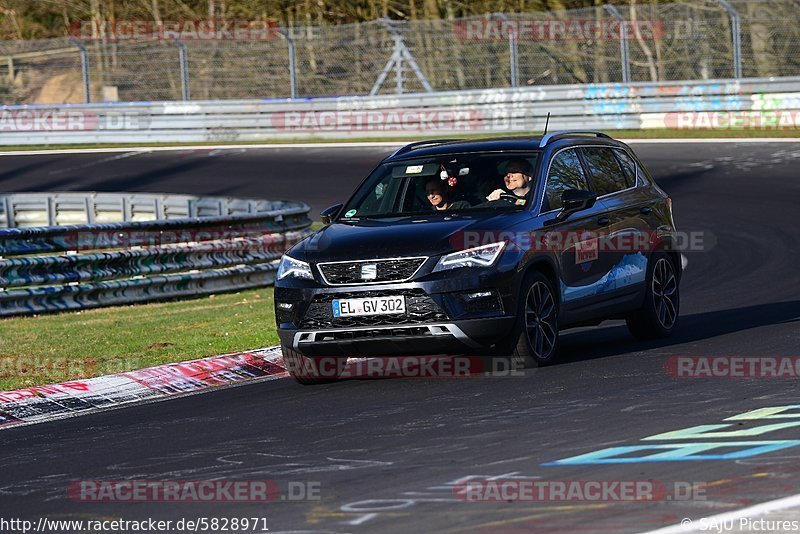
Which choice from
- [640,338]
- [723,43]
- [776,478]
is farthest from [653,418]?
[723,43]

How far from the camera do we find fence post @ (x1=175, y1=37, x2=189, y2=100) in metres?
35.3

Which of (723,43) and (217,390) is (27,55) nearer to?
(723,43)

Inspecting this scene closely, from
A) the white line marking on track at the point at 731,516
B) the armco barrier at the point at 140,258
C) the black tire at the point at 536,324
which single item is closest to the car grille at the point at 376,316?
the black tire at the point at 536,324

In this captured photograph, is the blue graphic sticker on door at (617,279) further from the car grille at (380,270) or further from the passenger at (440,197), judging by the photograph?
the car grille at (380,270)

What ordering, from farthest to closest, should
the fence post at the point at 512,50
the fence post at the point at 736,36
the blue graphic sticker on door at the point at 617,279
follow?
the fence post at the point at 512,50 < the fence post at the point at 736,36 < the blue graphic sticker on door at the point at 617,279

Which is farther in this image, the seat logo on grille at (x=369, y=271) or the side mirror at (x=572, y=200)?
the side mirror at (x=572, y=200)

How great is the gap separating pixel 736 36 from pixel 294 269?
69.6 feet

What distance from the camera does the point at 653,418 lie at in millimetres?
7918

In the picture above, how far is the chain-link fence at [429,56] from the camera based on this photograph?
96.9 ft

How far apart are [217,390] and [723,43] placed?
71.0 ft

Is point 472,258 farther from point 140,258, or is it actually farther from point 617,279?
point 140,258

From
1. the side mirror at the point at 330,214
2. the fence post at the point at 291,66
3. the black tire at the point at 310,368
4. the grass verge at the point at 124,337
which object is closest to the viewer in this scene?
the black tire at the point at 310,368

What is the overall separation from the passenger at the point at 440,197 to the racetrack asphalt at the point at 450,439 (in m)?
1.34

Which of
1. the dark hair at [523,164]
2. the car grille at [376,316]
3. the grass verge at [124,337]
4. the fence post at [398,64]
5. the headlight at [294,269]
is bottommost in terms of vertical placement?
the grass verge at [124,337]
